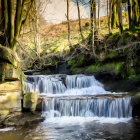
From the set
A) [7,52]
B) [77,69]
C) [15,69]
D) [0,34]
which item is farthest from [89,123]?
[77,69]

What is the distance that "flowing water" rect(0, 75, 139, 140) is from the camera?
7965 millimetres

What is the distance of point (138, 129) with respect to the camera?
833cm

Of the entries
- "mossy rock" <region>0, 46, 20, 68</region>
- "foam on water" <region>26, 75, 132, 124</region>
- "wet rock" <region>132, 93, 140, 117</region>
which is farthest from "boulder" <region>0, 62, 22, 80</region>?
"wet rock" <region>132, 93, 140, 117</region>

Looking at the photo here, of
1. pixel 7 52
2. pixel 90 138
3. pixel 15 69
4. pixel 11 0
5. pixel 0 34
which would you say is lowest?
pixel 90 138

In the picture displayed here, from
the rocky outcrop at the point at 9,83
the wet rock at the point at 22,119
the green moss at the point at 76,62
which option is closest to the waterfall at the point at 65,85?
the green moss at the point at 76,62

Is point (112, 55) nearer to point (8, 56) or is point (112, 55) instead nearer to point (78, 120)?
point (78, 120)

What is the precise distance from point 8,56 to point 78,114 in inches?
174

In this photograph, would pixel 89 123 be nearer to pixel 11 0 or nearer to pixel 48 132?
pixel 48 132

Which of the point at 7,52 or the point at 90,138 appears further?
the point at 7,52

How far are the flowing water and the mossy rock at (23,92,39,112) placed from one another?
0.61m

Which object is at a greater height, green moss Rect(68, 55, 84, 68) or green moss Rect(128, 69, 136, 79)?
green moss Rect(68, 55, 84, 68)

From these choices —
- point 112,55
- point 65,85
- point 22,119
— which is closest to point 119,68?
point 112,55

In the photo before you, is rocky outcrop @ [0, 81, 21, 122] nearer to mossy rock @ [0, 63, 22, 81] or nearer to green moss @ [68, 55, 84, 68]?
mossy rock @ [0, 63, 22, 81]

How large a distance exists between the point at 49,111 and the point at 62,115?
0.69 metres
